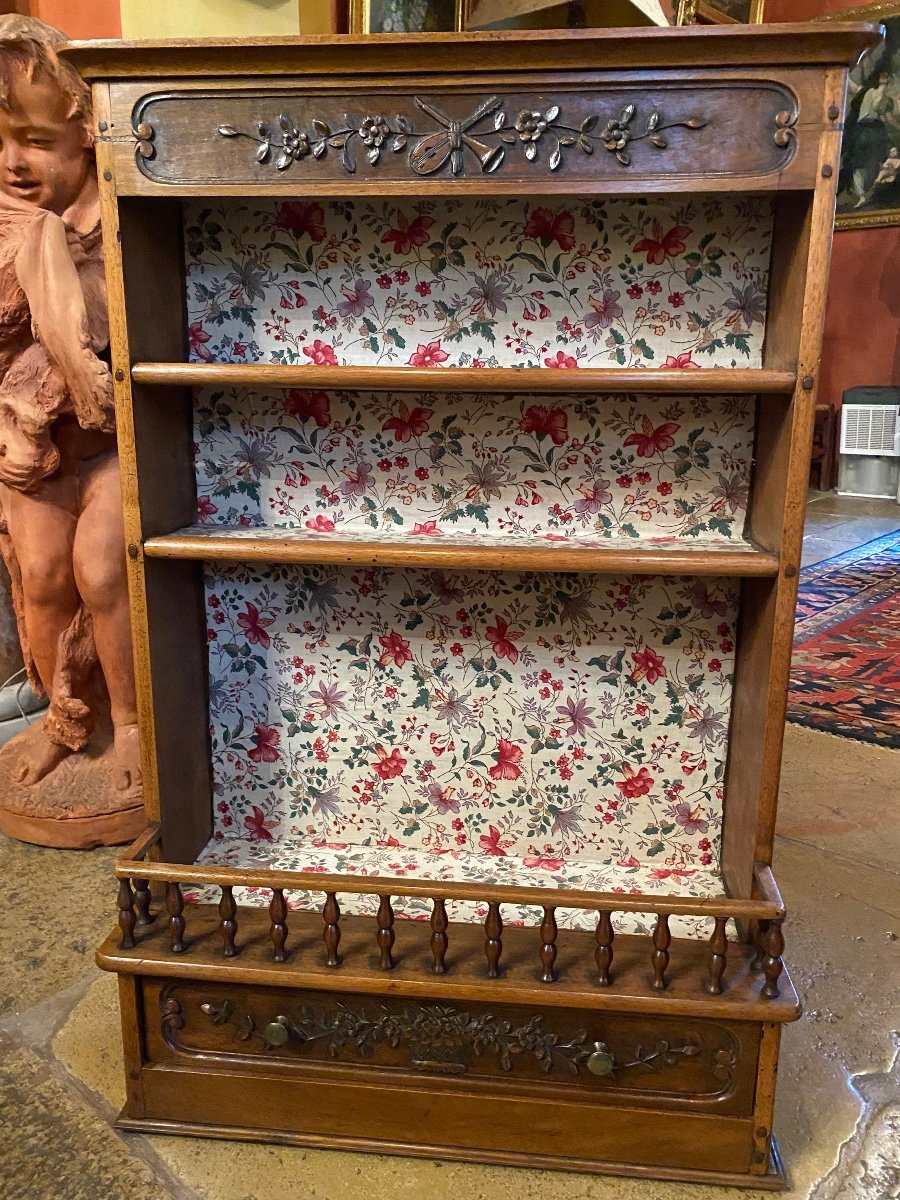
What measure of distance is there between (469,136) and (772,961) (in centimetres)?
126

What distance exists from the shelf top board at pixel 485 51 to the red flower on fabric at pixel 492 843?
1.32m

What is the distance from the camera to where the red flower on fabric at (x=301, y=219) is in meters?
1.63

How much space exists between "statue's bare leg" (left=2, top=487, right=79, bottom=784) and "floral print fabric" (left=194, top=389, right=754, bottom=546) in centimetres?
79

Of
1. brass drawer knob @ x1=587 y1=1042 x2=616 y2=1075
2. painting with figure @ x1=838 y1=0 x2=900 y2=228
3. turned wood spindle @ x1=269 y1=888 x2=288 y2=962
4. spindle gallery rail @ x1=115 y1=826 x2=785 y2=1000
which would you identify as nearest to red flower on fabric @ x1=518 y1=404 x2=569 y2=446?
spindle gallery rail @ x1=115 y1=826 x2=785 y2=1000

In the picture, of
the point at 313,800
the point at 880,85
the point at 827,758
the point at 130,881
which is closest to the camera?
the point at 130,881

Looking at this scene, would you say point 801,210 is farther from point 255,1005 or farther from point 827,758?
point 827,758

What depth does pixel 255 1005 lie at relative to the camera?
58.8 inches

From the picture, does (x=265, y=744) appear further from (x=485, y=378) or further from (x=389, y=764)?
(x=485, y=378)

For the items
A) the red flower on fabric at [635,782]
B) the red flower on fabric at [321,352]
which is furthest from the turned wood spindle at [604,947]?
the red flower on fabric at [321,352]

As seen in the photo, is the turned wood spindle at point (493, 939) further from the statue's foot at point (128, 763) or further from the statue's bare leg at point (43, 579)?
the statue's bare leg at point (43, 579)

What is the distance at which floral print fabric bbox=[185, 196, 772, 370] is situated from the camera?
1574mm

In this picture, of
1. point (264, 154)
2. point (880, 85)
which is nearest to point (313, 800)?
point (264, 154)

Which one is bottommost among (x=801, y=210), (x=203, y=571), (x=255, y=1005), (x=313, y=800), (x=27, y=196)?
(x=255, y=1005)

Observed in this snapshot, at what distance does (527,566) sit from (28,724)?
2.19 metres
